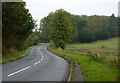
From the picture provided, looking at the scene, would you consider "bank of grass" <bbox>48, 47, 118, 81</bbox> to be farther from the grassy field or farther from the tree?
the tree

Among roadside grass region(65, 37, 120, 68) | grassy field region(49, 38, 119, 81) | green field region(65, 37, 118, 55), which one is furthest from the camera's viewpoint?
green field region(65, 37, 118, 55)

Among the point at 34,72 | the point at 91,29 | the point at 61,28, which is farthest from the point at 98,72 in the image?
the point at 91,29

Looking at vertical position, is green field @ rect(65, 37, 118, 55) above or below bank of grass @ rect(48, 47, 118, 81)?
below

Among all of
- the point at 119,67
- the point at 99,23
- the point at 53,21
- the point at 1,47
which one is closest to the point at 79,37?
the point at 99,23

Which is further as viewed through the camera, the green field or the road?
the green field

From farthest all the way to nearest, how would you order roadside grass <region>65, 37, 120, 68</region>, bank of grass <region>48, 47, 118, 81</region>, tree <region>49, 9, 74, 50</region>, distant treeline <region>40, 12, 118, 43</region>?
distant treeline <region>40, 12, 118, 43</region> < tree <region>49, 9, 74, 50</region> < roadside grass <region>65, 37, 120, 68</region> < bank of grass <region>48, 47, 118, 81</region>

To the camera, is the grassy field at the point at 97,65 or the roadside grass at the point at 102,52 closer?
the grassy field at the point at 97,65

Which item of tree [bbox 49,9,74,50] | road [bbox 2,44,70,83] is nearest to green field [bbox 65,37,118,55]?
tree [bbox 49,9,74,50]

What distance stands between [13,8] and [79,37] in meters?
100

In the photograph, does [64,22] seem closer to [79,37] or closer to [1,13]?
[1,13]

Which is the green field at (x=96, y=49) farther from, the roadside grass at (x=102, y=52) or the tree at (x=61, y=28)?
the tree at (x=61, y=28)

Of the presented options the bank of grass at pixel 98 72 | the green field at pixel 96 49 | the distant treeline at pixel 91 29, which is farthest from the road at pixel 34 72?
the distant treeline at pixel 91 29

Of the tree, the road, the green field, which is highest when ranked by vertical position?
the tree

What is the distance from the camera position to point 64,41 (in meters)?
63.7
